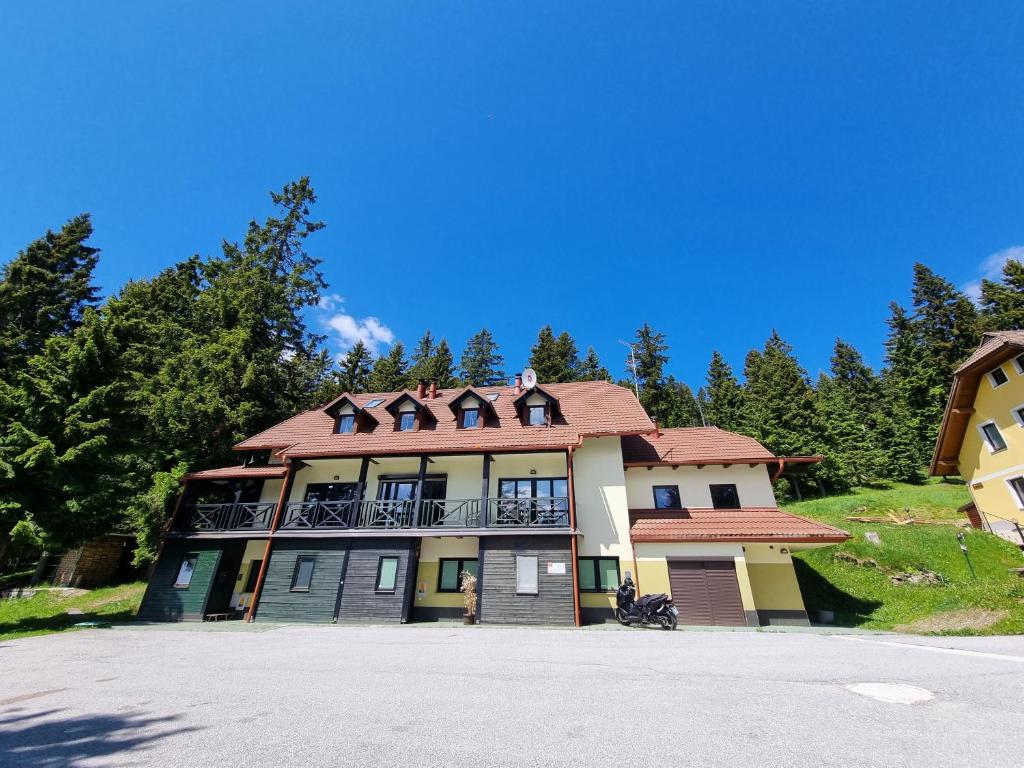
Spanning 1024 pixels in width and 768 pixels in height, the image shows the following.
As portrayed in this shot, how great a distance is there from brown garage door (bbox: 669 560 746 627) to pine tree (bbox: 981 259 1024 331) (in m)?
30.9

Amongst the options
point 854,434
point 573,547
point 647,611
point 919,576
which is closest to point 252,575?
point 573,547

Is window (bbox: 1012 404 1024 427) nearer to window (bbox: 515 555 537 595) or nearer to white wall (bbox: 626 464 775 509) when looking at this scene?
white wall (bbox: 626 464 775 509)

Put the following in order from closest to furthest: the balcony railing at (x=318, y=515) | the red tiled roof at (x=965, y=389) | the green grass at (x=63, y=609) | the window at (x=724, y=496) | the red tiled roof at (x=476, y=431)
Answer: the green grass at (x=63, y=609) → the balcony railing at (x=318, y=515) → the red tiled roof at (x=476, y=431) → the window at (x=724, y=496) → the red tiled roof at (x=965, y=389)

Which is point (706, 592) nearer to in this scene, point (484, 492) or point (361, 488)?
point (484, 492)

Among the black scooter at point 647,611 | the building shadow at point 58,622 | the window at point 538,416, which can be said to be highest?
the window at point 538,416

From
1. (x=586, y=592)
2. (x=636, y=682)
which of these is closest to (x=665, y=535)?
(x=586, y=592)

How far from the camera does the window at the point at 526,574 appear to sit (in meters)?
14.1

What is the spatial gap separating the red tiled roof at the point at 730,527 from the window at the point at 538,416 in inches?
208

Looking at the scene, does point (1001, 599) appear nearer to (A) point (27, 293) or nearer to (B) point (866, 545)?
(B) point (866, 545)

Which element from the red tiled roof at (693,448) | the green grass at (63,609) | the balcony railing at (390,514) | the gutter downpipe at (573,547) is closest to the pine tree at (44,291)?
the green grass at (63,609)

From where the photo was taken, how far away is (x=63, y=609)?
17.4 metres

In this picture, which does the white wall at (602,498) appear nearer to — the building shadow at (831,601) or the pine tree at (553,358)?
the building shadow at (831,601)

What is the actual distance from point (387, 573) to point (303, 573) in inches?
131

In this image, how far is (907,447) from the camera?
31328 millimetres
